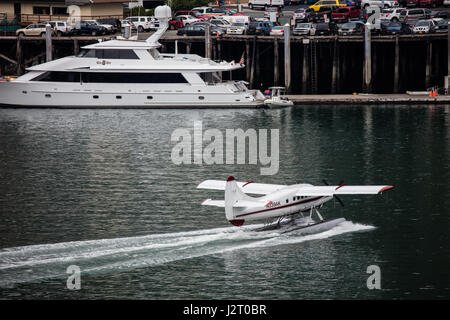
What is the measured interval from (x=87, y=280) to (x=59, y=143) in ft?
88.5

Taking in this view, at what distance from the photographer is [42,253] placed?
32.0 meters

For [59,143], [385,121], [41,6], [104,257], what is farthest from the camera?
[41,6]

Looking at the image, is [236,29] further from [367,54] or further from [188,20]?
[367,54]

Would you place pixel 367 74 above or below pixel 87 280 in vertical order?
above

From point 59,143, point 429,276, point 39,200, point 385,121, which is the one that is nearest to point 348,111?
point 385,121

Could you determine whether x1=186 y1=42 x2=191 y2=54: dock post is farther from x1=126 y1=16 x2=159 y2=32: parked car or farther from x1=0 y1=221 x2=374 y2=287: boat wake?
x1=0 y1=221 x2=374 y2=287: boat wake

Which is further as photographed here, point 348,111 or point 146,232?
point 348,111

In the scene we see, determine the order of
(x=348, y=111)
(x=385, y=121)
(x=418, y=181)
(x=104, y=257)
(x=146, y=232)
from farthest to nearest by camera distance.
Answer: (x=348, y=111) < (x=385, y=121) < (x=418, y=181) < (x=146, y=232) < (x=104, y=257)

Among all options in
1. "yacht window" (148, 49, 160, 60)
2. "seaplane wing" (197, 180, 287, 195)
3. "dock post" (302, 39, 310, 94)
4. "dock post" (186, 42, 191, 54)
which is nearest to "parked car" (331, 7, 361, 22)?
→ "dock post" (302, 39, 310, 94)

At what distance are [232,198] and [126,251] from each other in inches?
173

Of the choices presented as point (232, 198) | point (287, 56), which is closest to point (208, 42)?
point (287, 56)

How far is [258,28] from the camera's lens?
79375 millimetres
